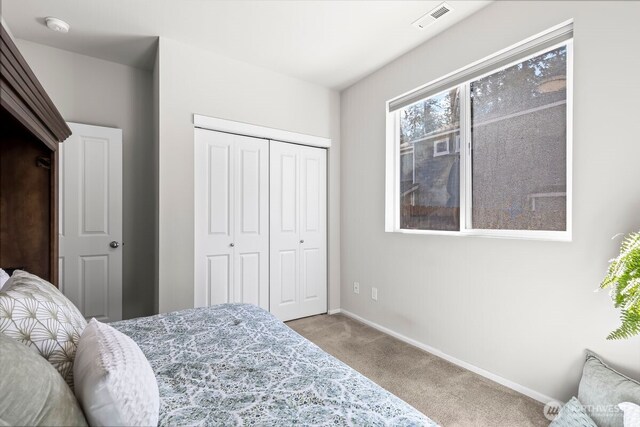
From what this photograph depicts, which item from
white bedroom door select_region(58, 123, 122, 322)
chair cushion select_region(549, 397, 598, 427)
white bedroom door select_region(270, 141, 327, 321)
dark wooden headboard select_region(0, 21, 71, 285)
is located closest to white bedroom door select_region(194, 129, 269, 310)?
white bedroom door select_region(270, 141, 327, 321)

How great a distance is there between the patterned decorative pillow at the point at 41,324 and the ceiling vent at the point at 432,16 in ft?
9.26

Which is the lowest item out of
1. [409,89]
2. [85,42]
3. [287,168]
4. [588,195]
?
[588,195]

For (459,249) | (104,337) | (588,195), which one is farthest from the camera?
(459,249)

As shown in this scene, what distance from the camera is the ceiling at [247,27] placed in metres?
2.26

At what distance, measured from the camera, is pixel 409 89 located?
2.87 metres

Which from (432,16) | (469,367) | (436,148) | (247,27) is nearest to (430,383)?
(469,367)

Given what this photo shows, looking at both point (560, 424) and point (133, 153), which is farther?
point (133, 153)

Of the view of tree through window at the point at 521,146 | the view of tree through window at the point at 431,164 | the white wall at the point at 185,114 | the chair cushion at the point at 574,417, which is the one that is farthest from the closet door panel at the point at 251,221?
the chair cushion at the point at 574,417

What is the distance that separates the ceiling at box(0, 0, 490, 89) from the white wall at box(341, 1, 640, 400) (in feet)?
1.04

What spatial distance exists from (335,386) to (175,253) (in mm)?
2143

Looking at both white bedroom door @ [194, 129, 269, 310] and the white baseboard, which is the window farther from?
white bedroom door @ [194, 129, 269, 310]

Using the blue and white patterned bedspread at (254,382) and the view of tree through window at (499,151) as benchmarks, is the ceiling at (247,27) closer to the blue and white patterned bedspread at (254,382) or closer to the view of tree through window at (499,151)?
the view of tree through window at (499,151)

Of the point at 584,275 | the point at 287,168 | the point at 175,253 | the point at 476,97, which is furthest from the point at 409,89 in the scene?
the point at 175,253

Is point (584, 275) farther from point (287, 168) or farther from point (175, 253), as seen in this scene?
point (175, 253)
